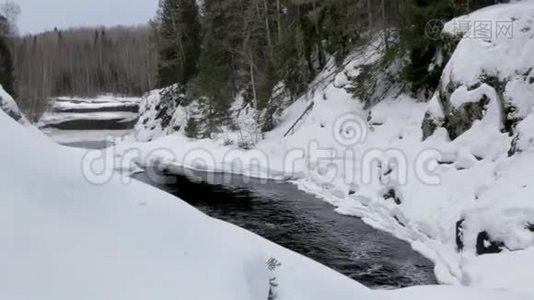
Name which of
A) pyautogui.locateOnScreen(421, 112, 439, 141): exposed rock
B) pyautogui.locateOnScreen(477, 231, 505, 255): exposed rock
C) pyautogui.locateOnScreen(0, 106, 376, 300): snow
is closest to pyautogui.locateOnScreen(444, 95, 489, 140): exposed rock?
pyautogui.locateOnScreen(421, 112, 439, 141): exposed rock

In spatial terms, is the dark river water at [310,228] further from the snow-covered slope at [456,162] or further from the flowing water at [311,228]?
the snow-covered slope at [456,162]

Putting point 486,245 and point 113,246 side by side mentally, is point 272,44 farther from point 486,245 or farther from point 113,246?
point 113,246

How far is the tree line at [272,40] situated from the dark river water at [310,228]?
6279 mm

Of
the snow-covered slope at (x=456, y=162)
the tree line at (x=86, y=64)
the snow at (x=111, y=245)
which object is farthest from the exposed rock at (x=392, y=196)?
the tree line at (x=86, y=64)

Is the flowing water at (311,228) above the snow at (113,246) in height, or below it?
below

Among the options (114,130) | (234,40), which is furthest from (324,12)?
(114,130)

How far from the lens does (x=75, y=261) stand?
131 inches

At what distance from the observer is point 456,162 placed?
38.9 feet

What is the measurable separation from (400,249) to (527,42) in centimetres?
600

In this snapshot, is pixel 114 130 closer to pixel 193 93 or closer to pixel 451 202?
pixel 193 93

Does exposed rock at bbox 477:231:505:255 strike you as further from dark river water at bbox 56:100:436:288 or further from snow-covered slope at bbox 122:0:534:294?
dark river water at bbox 56:100:436:288

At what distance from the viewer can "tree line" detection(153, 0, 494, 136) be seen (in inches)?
650

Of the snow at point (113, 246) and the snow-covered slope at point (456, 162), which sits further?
the snow-covered slope at point (456, 162)

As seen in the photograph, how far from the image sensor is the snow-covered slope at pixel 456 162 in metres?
8.48
